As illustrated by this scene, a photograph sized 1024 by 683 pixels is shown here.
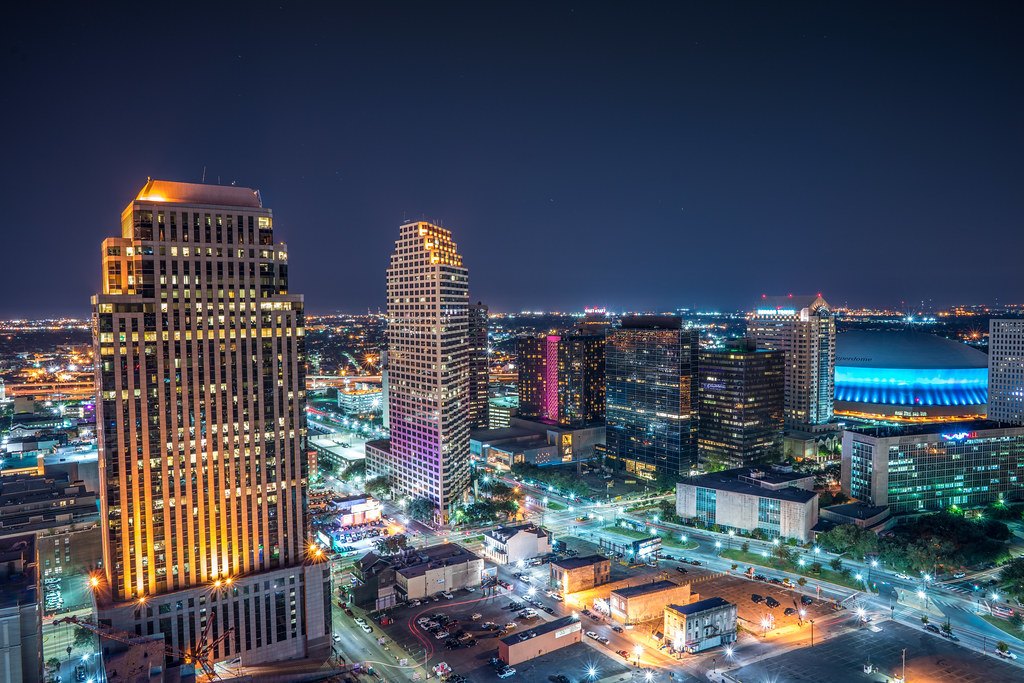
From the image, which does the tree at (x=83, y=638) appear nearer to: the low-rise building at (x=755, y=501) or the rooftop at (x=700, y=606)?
the rooftop at (x=700, y=606)

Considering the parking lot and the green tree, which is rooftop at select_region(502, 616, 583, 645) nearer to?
the parking lot

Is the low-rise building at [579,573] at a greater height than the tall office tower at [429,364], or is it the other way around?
the tall office tower at [429,364]

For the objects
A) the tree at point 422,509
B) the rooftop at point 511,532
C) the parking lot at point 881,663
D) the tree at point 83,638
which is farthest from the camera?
the tree at point 422,509

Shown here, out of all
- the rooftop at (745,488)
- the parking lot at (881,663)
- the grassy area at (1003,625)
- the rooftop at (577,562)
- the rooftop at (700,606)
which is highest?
the rooftop at (745,488)

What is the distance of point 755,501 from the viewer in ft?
430

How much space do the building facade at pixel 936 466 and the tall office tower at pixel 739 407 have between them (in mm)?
30309

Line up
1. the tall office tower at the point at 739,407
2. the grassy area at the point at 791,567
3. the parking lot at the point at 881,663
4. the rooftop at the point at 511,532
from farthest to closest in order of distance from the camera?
1. the tall office tower at the point at 739,407
2. the rooftop at the point at 511,532
3. the grassy area at the point at 791,567
4. the parking lot at the point at 881,663

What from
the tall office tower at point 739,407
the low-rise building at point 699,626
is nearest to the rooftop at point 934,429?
the tall office tower at point 739,407

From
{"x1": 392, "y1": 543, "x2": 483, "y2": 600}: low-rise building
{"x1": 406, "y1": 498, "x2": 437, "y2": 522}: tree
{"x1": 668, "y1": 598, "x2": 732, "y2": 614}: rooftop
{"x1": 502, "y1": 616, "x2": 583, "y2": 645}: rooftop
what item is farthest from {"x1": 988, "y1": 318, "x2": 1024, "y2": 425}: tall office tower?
{"x1": 392, "y1": 543, "x2": 483, "y2": 600}: low-rise building

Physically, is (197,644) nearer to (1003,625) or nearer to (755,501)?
(755,501)

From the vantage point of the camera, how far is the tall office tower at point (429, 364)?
13712 centimetres

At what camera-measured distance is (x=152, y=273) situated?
81.9 metres

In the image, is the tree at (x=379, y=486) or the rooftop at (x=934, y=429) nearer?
the rooftop at (x=934, y=429)

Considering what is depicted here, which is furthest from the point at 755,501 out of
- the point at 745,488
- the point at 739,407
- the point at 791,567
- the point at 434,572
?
the point at 434,572
